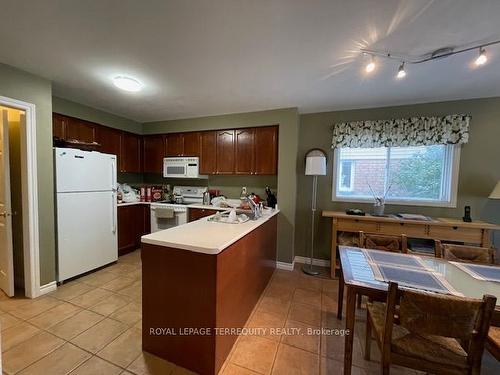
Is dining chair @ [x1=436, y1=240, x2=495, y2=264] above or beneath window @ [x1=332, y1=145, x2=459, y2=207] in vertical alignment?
beneath

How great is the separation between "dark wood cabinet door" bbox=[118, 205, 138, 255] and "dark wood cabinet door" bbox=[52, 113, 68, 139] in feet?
4.22

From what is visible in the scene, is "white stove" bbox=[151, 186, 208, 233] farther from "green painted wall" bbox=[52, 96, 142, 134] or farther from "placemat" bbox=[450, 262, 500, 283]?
"placemat" bbox=[450, 262, 500, 283]

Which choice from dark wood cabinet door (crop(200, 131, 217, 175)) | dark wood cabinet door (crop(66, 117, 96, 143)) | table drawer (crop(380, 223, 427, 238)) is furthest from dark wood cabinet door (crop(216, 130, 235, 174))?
table drawer (crop(380, 223, 427, 238))

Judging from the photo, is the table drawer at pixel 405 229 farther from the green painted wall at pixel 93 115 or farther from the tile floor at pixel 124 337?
the green painted wall at pixel 93 115

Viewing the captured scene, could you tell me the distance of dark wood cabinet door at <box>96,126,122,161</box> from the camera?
136 inches

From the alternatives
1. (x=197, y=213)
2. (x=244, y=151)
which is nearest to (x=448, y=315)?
(x=244, y=151)

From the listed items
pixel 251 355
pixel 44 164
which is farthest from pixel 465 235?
pixel 44 164

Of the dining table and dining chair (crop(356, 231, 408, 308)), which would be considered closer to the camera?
the dining table

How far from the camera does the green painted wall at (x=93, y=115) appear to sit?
2908 mm

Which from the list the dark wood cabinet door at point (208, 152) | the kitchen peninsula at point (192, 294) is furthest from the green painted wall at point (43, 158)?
the dark wood cabinet door at point (208, 152)

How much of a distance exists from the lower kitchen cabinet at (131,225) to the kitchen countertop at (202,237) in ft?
7.29

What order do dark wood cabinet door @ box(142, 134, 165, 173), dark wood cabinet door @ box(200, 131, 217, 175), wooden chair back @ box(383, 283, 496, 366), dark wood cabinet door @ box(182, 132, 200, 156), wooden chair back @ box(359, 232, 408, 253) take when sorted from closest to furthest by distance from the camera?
wooden chair back @ box(383, 283, 496, 366)
wooden chair back @ box(359, 232, 408, 253)
dark wood cabinet door @ box(200, 131, 217, 175)
dark wood cabinet door @ box(182, 132, 200, 156)
dark wood cabinet door @ box(142, 134, 165, 173)

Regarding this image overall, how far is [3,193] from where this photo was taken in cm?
224

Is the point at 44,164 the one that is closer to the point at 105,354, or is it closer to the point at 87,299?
the point at 87,299
